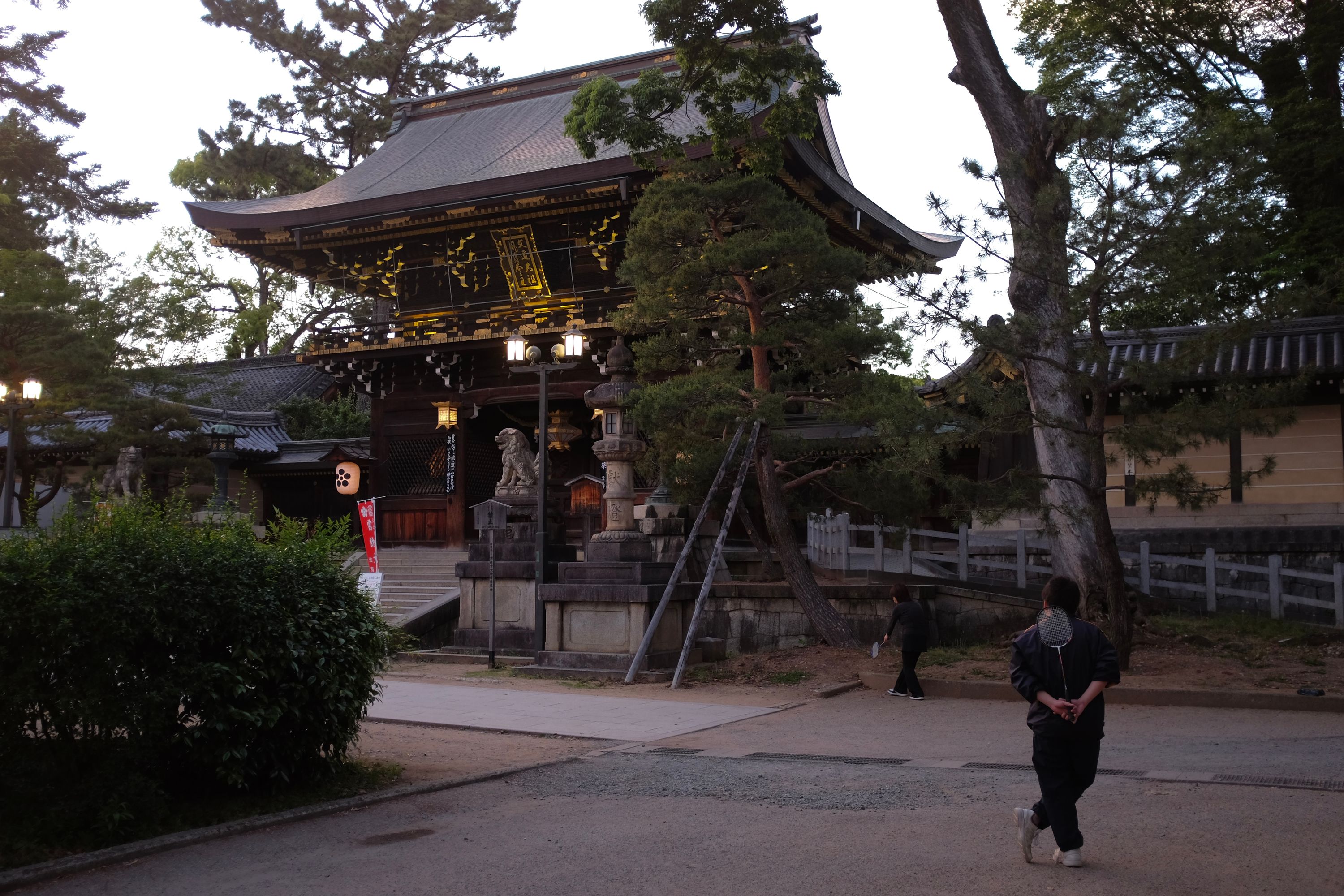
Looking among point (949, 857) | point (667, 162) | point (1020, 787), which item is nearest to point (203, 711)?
point (949, 857)

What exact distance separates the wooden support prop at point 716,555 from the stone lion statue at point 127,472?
14616 mm

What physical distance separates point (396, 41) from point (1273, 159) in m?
31.1

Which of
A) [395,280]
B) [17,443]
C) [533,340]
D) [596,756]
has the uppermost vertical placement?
[395,280]

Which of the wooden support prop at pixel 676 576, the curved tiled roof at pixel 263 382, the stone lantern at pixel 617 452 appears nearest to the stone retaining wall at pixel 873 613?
the wooden support prop at pixel 676 576

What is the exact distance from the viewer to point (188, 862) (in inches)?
240

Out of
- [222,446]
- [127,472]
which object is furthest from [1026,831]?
[222,446]

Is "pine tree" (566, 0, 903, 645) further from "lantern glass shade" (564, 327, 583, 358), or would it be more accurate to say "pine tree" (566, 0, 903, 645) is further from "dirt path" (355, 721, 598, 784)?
"dirt path" (355, 721, 598, 784)

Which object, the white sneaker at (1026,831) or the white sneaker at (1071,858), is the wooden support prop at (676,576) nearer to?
the white sneaker at (1026,831)

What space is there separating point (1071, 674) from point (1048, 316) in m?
9.39

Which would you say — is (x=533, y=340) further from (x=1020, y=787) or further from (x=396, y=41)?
(x=396, y=41)

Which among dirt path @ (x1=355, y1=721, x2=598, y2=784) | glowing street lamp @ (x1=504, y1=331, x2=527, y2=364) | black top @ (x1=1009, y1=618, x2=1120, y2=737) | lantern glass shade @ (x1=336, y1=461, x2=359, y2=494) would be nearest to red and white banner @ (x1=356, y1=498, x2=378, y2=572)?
glowing street lamp @ (x1=504, y1=331, x2=527, y2=364)

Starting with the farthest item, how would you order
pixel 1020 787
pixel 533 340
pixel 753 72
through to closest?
pixel 533 340, pixel 753 72, pixel 1020 787

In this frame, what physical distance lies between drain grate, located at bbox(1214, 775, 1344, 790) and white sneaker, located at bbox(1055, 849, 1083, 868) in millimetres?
2492

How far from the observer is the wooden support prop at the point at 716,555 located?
14445 mm
